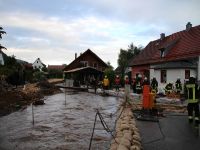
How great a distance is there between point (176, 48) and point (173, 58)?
2.25 m

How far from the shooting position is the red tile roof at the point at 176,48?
35281mm

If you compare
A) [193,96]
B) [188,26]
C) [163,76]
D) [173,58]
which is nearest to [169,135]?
[193,96]

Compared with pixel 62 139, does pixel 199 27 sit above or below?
above

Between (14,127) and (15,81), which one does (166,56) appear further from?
(14,127)

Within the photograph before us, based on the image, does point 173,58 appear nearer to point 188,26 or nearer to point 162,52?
point 162,52

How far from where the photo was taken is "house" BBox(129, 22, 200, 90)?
1250 inches

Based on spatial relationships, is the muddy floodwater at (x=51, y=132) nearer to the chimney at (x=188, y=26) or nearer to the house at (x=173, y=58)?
the house at (x=173, y=58)

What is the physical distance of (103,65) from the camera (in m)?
70.4

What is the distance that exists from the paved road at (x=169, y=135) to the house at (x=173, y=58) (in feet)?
56.2

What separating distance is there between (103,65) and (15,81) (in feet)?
102

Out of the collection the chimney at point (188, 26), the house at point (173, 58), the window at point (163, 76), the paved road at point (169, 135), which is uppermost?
the chimney at point (188, 26)

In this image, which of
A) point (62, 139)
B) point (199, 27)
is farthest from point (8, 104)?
point (199, 27)

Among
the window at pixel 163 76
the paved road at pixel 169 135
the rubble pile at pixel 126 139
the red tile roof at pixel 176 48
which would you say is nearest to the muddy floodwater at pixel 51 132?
the rubble pile at pixel 126 139

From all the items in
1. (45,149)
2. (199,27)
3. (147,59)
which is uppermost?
(199,27)
